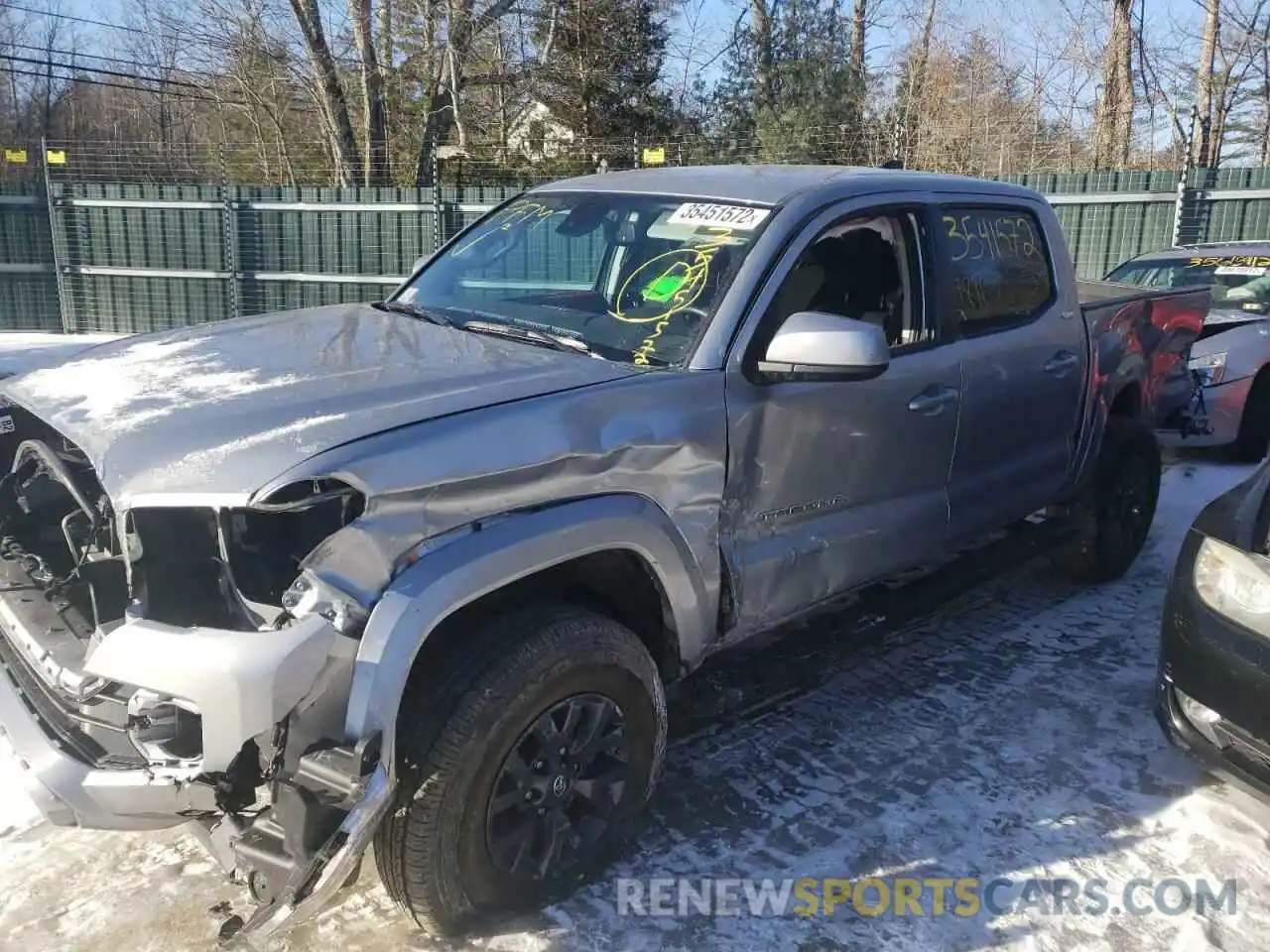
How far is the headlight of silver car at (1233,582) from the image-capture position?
301 cm

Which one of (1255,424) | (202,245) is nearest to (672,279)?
(1255,424)

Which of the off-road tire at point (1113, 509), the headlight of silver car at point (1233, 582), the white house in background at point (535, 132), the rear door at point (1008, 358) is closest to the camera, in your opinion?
the headlight of silver car at point (1233, 582)

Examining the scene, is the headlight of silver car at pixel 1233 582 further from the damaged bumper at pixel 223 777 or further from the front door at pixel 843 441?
the damaged bumper at pixel 223 777

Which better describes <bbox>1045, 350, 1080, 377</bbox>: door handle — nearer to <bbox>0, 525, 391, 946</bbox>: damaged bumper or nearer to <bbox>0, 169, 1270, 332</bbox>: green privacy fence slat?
<bbox>0, 525, 391, 946</bbox>: damaged bumper

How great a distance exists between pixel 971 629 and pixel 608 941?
2685 mm

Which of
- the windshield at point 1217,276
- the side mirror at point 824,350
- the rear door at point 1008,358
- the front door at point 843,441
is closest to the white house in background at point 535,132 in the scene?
the windshield at point 1217,276

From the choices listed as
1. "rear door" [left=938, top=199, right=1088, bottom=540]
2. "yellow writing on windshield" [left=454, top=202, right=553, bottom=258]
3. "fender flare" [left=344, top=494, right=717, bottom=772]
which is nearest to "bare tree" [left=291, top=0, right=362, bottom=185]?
"yellow writing on windshield" [left=454, top=202, right=553, bottom=258]

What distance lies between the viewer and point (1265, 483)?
11.5 ft

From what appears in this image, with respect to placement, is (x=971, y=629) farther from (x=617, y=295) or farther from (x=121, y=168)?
(x=121, y=168)

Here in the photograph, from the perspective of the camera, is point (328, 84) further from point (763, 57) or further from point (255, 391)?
point (255, 391)

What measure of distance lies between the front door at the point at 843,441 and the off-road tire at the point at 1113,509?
1513 millimetres

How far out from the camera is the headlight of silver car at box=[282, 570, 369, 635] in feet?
7.17

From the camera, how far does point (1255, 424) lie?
A: 7.74 meters

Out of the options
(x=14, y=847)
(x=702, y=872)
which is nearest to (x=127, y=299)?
(x=14, y=847)
